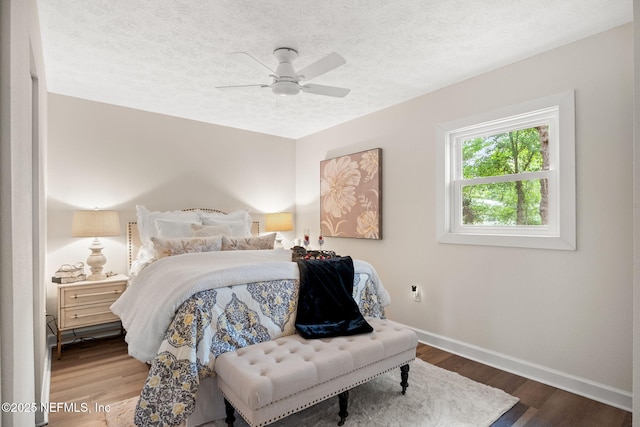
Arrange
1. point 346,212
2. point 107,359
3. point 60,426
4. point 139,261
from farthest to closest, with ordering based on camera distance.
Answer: point 346,212, point 139,261, point 107,359, point 60,426

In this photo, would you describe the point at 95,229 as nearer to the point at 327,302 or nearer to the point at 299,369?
the point at 327,302

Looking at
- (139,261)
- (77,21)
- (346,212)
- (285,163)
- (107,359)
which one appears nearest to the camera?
(77,21)

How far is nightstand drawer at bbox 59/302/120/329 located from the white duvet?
12.6 inches

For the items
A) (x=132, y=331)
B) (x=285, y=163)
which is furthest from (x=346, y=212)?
(x=132, y=331)

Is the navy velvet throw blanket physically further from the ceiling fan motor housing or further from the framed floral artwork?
the framed floral artwork

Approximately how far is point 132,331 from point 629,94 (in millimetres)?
Result: 3706

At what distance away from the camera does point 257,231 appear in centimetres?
477

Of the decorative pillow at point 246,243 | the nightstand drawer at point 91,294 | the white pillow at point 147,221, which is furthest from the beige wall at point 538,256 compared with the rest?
the nightstand drawer at point 91,294

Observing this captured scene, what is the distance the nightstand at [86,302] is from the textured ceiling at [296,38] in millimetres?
1927

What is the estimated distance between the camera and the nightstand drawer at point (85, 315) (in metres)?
3.00

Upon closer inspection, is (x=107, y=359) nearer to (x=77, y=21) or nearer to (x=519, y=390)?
(x=77, y=21)

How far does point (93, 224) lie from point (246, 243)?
1477mm

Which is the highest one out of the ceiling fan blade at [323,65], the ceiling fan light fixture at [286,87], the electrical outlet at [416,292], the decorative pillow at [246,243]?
the ceiling fan blade at [323,65]

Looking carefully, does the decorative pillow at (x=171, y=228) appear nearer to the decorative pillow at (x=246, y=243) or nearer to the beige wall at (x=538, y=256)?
the decorative pillow at (x=246, y=243)
